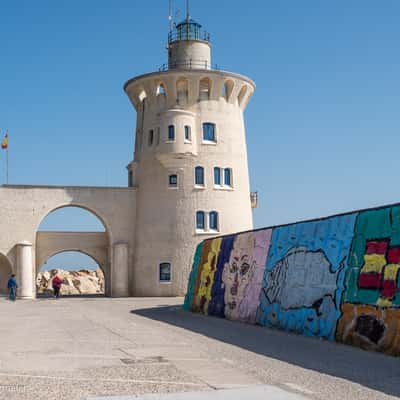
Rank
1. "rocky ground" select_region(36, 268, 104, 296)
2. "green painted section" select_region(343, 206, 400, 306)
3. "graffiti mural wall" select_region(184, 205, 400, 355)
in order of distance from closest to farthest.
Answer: "graffiti mural wall" select_region(184, 205, 400, 355), "green painted section" select_region(343, 206, 400, 306), "rocky ground" select_region(36, 268, 104, 296)

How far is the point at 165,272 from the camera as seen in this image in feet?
143

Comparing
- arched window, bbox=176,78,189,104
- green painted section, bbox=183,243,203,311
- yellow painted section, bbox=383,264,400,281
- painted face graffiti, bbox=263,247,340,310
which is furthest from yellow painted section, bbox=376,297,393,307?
arched window, bbox=176,78,189,104

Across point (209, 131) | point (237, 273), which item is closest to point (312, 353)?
point (237, 273)

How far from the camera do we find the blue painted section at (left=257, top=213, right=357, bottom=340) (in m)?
18.7

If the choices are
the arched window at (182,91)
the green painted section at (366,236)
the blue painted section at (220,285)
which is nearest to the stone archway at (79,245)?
the arched window at (182,91)

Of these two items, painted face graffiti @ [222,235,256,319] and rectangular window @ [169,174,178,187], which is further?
rectangular window @ [169,174,178,187]

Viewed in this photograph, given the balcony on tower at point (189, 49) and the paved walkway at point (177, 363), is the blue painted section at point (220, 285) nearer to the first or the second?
the paved walkway at point (177, 363)

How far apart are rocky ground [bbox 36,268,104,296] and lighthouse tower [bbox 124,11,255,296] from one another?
23872mm

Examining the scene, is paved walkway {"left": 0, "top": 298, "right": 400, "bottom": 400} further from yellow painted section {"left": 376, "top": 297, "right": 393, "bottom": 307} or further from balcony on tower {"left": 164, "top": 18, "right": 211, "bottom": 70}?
balcony on tower {"left": 164, "top": 18, "right": 211, "bottom": 70}

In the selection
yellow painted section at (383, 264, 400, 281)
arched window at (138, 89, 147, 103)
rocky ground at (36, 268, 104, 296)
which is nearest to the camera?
yellow painted section at (383, 264, 400, 281)

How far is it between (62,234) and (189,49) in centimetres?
1469

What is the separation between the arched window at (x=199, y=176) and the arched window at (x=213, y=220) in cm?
203

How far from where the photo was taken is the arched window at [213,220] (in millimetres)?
43688

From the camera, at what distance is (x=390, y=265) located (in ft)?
53.9
